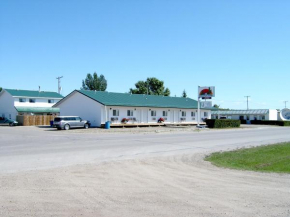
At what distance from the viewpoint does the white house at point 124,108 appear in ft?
142

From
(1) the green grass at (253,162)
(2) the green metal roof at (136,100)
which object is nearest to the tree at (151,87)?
(2) the green metal roof at (136,100)

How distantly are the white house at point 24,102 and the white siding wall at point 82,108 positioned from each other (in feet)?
46.5

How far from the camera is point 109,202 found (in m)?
6.62

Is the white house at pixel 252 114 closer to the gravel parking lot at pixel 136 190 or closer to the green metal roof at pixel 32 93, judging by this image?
the green metal roof at pixel 32 93

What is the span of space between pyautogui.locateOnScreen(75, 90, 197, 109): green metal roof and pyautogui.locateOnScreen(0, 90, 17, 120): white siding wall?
21.1 m

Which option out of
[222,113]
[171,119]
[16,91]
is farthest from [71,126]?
[222,113]

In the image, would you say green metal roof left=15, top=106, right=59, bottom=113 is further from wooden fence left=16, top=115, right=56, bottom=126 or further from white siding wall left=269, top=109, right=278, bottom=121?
white siding wall left=269, top=109, right=278, bottom=121

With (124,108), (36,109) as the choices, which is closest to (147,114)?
(124,108)

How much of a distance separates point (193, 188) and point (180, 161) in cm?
517

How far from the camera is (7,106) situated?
206ft

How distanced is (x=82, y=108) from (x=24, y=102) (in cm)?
2170

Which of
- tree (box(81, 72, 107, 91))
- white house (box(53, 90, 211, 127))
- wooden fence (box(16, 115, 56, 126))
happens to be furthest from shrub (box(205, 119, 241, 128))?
tree (box(81, 72, 107, 91))

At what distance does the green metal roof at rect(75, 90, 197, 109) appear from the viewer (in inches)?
1754

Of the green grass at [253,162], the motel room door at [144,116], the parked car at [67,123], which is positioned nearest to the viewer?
the green grass at [253,162]
